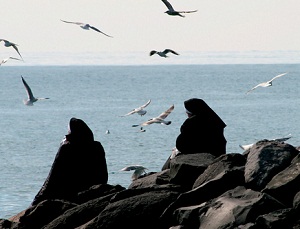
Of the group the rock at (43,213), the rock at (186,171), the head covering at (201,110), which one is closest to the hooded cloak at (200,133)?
the head covering at (201,110)

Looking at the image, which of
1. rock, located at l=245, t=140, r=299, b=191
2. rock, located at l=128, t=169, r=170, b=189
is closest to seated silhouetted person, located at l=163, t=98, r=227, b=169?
rock, located at l=128, t=169, r=170, b=189

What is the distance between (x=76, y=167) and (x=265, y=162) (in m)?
3.85

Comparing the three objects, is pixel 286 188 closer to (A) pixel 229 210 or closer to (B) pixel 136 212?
(A) pixel 229 210

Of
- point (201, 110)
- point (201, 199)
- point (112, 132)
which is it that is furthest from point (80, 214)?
point (112, 132)

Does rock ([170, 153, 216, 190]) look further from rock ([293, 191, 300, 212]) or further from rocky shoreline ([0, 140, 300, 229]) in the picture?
rock ([293, 191, 300, 212])

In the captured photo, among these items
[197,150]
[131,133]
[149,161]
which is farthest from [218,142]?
[131,133]

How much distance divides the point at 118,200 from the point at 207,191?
124 cm

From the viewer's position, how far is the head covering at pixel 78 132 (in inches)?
635

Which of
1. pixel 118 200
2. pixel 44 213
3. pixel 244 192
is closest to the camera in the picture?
pixel 244 192

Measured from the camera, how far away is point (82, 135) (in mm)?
16281

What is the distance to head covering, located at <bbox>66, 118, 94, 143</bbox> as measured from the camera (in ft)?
52.9

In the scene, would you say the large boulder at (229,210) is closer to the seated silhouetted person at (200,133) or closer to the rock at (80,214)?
the rock at (80,214)

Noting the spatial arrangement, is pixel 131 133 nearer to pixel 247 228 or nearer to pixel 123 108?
pixel 123 108

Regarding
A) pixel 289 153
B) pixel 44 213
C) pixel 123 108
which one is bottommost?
pixel 123 108
